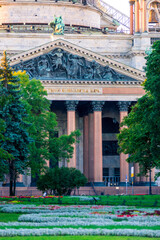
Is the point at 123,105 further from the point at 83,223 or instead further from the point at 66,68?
Answer: the point at 83,223

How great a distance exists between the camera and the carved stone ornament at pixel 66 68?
7881 cm

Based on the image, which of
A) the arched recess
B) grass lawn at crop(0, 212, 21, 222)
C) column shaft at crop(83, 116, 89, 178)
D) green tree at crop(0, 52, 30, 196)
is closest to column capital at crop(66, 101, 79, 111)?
column shaft at crop(83, 116, 89, 178)

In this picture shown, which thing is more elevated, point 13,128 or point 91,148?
point 91,148

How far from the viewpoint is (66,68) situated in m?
79.4

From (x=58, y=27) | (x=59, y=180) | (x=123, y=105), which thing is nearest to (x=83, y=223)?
(x=59, y=180)

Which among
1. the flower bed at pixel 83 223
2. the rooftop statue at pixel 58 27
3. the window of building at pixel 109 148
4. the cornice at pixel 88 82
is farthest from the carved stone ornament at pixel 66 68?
the flower bed at pixel 83 223

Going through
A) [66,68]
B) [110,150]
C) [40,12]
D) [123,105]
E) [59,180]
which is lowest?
[59,180]

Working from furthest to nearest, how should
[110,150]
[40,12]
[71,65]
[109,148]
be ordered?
[40,12], [109,148], [110,150], [71,65]

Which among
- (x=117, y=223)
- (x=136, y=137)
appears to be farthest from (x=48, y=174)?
(x=117, y=223)

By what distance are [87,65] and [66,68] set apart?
264cm

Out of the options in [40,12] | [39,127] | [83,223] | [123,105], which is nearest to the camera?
[83,223]

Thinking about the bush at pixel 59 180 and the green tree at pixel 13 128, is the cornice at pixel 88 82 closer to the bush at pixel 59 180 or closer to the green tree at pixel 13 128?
the bush at pixel 59 180

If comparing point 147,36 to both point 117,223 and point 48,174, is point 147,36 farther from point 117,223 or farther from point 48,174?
point 117,223

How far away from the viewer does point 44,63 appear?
78750 millimetres
